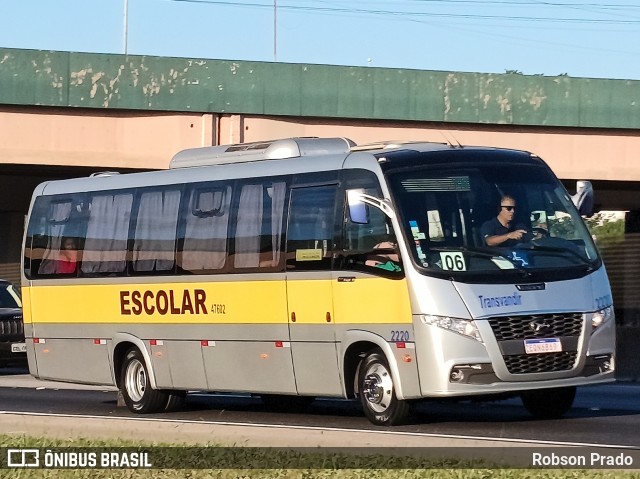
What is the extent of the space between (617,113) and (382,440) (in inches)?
1033

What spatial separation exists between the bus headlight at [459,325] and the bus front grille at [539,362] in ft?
1.28

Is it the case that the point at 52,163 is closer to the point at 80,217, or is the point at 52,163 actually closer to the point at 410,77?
the point at 410,77

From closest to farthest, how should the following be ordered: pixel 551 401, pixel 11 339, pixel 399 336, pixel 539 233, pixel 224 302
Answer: pixel 399 336 → pixel 539 233 → pixel 551 401 → pixel 224 302 → pixel 11 339

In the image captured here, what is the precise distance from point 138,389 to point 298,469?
28.1ft

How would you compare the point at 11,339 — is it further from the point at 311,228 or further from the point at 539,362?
the point at 539,362

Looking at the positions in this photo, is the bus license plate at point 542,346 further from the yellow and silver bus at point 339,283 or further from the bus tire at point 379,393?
the bus tire at point 379,393

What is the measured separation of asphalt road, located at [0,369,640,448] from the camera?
1462 cm

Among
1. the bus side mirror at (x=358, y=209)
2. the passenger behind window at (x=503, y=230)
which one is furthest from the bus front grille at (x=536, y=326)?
the bus side mirror at (x=358, y=209)

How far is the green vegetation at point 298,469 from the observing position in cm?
1099

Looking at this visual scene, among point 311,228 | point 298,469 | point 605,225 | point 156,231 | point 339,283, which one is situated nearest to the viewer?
point 298,469

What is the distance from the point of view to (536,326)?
15406 millimetres

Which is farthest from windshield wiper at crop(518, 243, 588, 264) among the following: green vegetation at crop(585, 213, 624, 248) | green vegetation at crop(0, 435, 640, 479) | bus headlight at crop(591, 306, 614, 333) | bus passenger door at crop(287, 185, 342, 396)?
green vegetation at crop(585, 213, 624, 248)

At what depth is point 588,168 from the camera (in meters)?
39.0

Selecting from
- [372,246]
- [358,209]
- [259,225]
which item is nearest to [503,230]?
[372,246]
